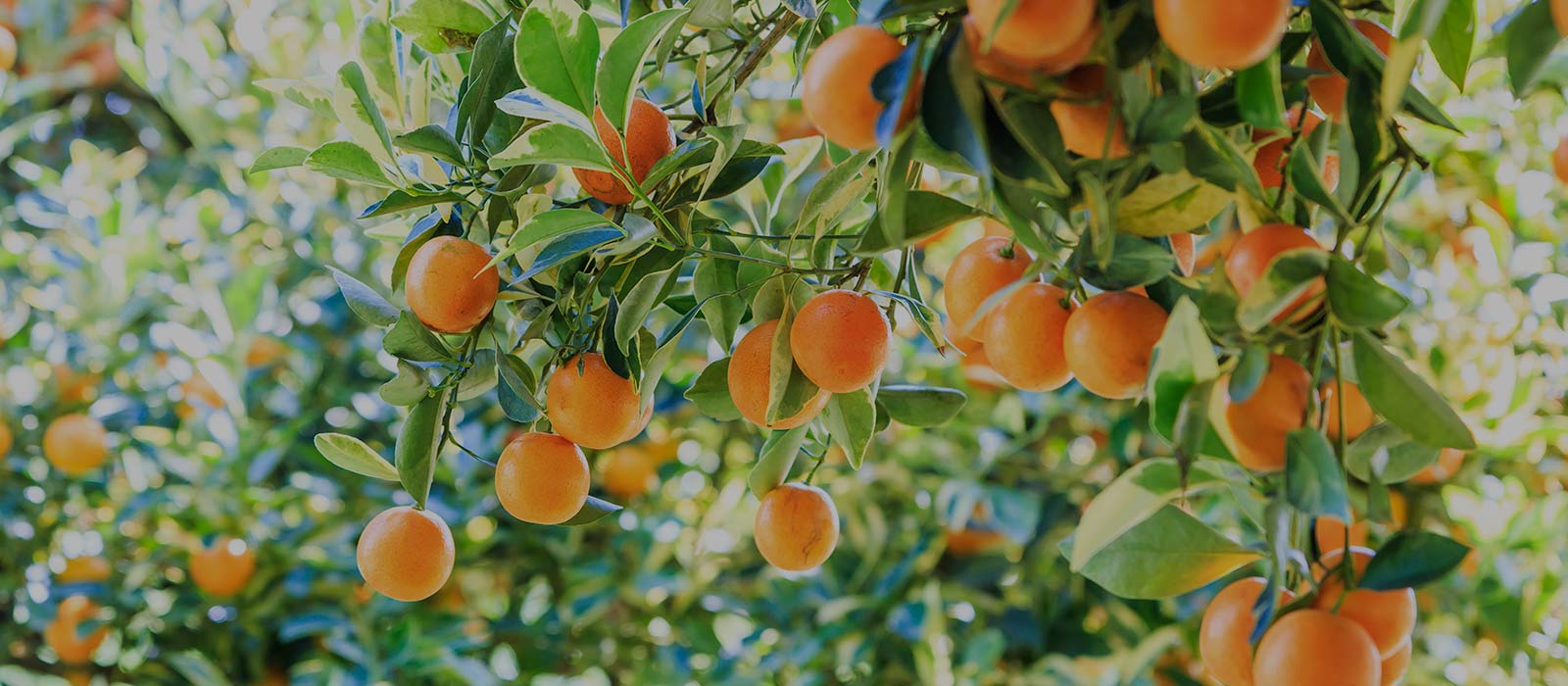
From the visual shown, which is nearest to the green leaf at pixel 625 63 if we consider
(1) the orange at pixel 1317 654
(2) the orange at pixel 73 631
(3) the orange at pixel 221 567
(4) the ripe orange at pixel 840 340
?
(4) the ripe orange at pixel 840 340

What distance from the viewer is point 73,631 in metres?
1.40

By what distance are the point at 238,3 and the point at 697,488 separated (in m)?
0.93

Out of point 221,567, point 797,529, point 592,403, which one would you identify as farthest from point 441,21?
point 221,567

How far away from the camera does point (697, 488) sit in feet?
5.20

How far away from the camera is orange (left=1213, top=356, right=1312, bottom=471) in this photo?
39 cm

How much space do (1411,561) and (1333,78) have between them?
0.64 feet

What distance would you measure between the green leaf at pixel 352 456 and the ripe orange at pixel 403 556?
0.02 meters

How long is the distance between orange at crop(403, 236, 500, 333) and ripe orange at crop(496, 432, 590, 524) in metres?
0.08

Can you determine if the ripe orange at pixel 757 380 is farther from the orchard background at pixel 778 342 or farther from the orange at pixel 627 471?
the orange at pixel 627 471

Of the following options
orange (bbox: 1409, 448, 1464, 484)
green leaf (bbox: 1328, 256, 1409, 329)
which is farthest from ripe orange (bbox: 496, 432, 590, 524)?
orange (bbox: 1409, 448, 1464, 484)

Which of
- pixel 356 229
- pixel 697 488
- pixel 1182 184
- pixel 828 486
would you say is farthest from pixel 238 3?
pixel 1182 184

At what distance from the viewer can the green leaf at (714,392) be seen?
618 mm

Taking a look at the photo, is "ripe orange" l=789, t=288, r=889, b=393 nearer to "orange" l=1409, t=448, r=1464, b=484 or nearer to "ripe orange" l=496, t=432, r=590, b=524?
"ripe orange" l=496, t=432, r=590, b=524

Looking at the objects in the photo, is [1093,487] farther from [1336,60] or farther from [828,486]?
[1336,60]
